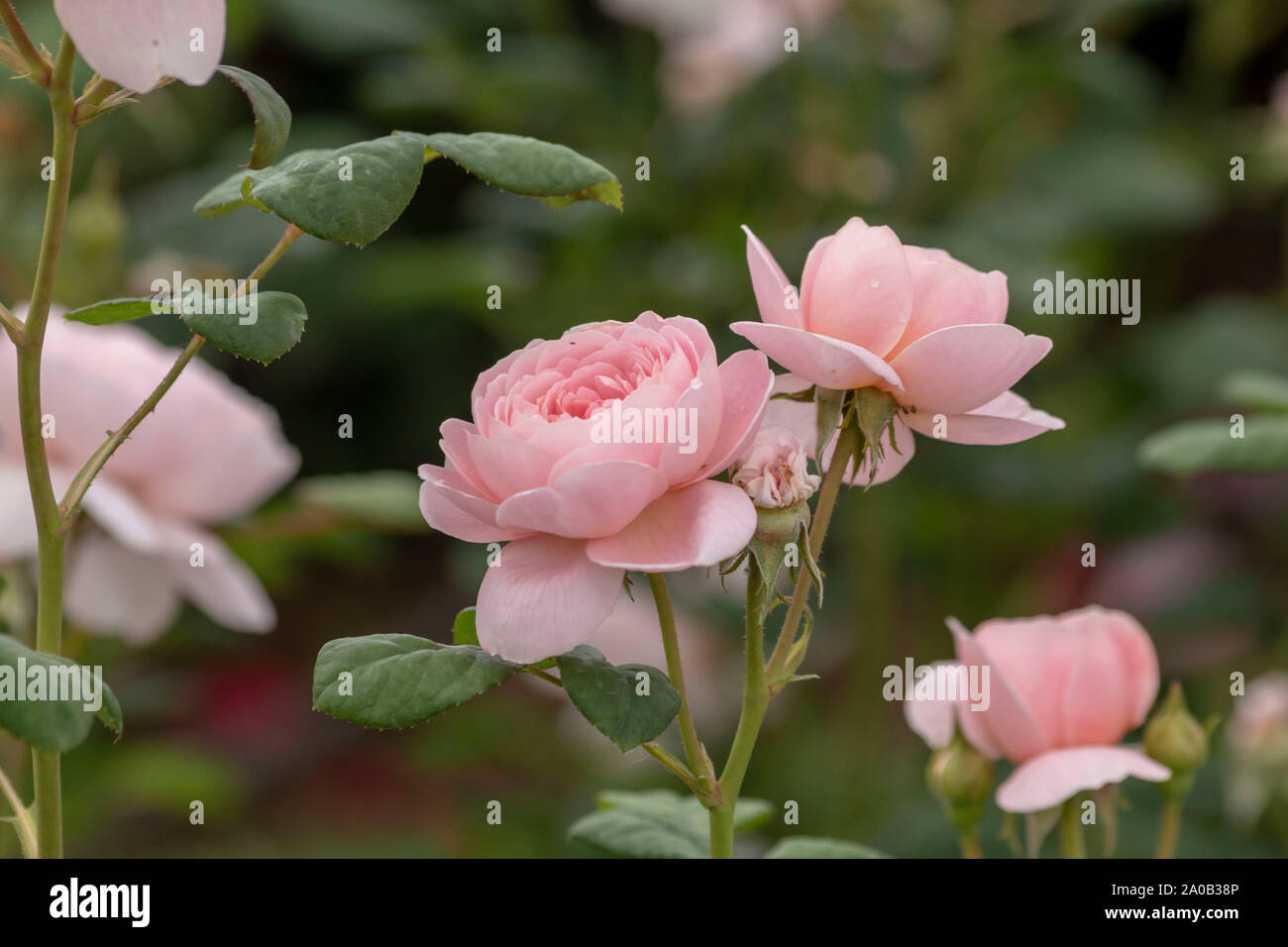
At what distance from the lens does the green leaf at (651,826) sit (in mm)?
456

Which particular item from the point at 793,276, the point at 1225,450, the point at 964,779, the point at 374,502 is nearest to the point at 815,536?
the point at 964,779

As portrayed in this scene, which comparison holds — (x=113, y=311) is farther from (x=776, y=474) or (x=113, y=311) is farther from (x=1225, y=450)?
(x=1225, y=450)

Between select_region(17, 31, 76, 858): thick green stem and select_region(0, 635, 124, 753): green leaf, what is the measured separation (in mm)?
19

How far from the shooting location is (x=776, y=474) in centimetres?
36

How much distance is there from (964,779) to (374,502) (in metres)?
0.38

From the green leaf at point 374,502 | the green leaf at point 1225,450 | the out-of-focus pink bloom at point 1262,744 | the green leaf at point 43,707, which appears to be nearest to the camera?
the green leaf at point 43,707

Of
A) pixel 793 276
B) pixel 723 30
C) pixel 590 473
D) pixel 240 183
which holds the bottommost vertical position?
pixel 590 473

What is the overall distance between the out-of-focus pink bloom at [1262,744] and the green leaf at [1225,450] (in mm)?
386

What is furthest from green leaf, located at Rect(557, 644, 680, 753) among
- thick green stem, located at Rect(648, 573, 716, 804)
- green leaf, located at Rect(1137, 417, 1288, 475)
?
green leaf, located at Rect(1137, 417, 1288, 475)

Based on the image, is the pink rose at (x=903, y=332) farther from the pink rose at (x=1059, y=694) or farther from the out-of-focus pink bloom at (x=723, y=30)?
the out-of-focus pink bloom at (x=723, y=30)

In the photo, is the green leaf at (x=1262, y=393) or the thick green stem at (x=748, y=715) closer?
the thick green stem at (x=748, y=715)

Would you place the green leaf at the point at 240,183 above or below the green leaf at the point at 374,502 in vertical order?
above

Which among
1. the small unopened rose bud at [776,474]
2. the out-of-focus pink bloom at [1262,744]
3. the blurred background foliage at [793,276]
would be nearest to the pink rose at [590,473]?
the small unopened rose bud at [776,474]
